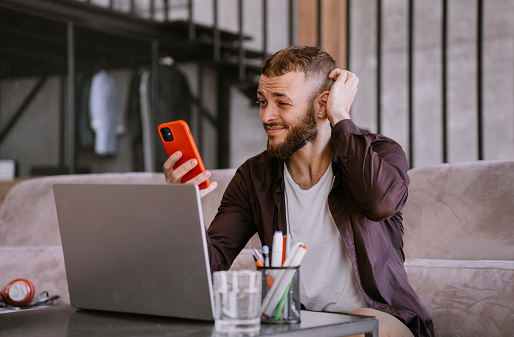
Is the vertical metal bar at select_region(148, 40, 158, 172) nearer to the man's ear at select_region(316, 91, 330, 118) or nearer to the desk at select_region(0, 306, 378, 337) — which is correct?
the man's ear at select_region(316, 91, 330, 118)

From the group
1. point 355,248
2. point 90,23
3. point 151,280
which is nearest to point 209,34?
point 90,23

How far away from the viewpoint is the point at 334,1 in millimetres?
4535

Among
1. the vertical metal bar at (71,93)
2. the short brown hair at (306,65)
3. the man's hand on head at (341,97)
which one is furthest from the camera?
the vertical metal bar at (71,93)

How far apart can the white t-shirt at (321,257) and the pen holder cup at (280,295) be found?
475 millimetres

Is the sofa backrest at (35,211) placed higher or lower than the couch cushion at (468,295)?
higher

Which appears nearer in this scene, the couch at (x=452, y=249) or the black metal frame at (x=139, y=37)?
the couch at (x=452, y=249)

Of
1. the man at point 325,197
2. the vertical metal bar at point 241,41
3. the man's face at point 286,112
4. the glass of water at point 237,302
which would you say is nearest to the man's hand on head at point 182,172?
the man at point 325,197

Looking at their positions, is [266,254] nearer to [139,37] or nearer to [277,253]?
[277,253]

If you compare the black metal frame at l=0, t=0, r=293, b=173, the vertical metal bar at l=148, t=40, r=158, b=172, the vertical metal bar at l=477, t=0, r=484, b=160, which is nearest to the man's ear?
the vertical metal bar at l=477, t=0, r=484, b=160

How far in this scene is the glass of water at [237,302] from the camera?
0.90 metres

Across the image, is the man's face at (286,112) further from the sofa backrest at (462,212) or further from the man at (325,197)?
the sofa backrest at (462,212)

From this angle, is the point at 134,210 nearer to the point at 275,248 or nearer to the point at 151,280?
the point at 151,280

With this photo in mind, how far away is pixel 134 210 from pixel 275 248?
0.78 ft

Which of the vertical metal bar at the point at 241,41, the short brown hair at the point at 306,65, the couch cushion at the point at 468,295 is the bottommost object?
the couch cushion at the point at 468,295
